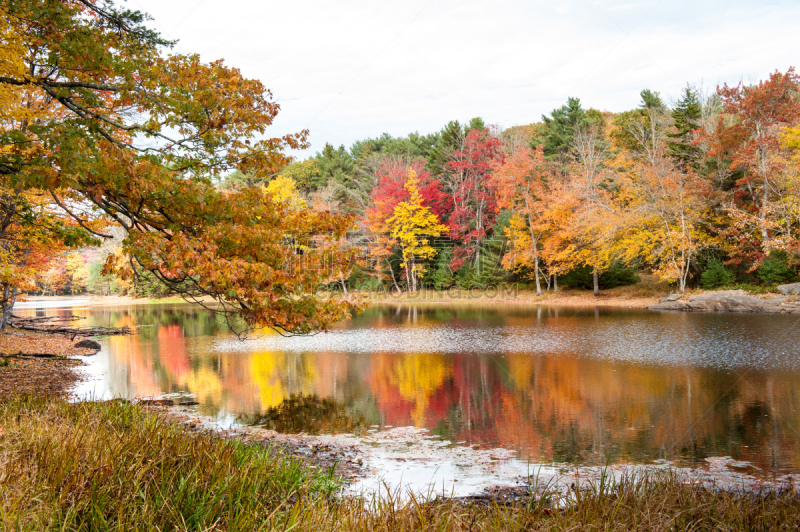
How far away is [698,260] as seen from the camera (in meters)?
30.2

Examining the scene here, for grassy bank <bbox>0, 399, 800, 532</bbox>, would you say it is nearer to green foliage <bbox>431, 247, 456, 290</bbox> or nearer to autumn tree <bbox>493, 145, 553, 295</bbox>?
autumn tree <bbox>493, 145, 553, 295</bbox>

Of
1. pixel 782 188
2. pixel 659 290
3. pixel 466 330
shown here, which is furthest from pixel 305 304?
pixel 659 290

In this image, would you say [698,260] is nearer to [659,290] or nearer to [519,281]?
[659,290]

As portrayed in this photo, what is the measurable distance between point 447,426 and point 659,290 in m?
27.0

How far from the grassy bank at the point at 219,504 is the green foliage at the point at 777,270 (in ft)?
85.7

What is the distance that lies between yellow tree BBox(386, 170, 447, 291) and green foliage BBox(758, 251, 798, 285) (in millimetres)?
19619

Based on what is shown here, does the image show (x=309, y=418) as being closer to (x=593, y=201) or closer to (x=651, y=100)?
(x=593, y=201)

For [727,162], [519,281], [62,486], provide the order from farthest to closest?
[519,281]
[727,162]
[62,486]

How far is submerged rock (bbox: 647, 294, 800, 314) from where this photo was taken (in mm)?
22625

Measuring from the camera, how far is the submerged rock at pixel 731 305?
22625 mm

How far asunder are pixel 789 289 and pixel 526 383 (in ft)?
63.8

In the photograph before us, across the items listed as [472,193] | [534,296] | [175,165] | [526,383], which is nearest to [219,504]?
[175,165]

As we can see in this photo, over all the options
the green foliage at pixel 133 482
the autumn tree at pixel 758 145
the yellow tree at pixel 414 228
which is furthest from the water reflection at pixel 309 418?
the yellow tree at pixel 414 228

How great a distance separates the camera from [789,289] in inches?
939
